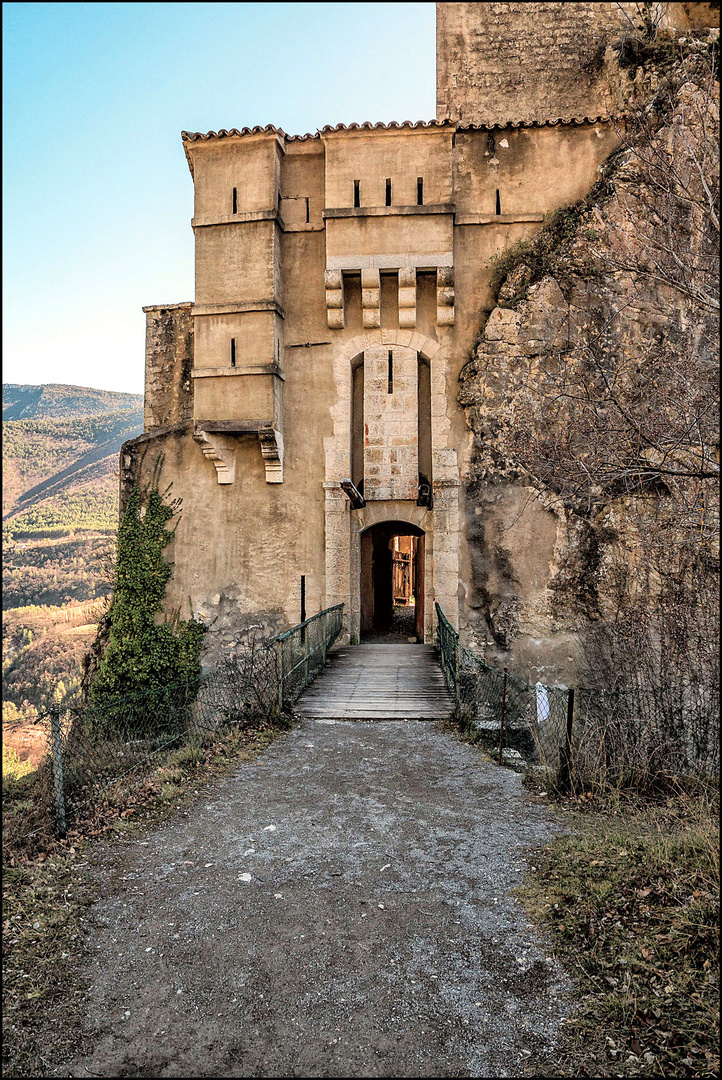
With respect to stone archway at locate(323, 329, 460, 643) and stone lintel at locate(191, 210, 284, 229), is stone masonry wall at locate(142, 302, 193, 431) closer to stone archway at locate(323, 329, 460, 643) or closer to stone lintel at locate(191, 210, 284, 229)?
stone lintel at locate(191, 210, 284, 229)

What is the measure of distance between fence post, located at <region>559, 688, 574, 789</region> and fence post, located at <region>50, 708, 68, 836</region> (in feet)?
15.2

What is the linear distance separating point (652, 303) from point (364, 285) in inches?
245

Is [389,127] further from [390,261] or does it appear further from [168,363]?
[168,363]

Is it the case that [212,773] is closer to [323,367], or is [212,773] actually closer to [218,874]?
[218,874]

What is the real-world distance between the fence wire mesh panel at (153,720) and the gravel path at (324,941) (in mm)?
1114

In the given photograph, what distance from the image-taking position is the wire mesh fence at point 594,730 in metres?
6.94

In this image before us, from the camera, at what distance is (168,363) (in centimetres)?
1822

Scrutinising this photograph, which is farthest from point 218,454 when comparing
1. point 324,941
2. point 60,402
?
point 60,402

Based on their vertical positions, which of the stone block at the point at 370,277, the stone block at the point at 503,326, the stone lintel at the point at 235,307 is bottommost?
the stone block at the point at 503,326

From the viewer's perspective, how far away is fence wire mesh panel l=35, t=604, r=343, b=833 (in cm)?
654

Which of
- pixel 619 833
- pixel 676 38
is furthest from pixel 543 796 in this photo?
pixel 676 38

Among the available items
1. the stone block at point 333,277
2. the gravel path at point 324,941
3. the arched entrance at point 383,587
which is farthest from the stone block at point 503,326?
the gravel path at point 324,941

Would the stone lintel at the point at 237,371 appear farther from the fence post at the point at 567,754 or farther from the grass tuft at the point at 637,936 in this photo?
the grass tuft at the point at 637,936

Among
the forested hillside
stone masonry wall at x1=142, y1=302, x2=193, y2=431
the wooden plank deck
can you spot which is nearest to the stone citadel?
the wooden plank deck
